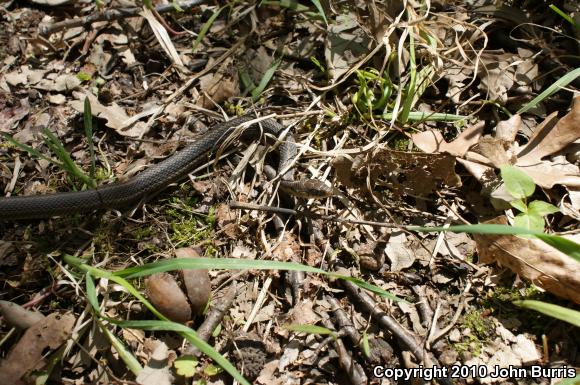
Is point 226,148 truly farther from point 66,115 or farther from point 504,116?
point 504,116

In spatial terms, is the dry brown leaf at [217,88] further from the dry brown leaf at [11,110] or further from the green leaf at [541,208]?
the green leaf at [541,208]

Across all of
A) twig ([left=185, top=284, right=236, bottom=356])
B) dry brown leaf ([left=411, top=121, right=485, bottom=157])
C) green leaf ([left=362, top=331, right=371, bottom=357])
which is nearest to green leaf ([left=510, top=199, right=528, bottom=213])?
dry brown leaf ([left=411, top=121, right=485, bottom=157])

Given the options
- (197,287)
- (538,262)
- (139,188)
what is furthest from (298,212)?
(538,262)

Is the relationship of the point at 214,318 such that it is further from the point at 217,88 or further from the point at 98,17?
the point at 98,17

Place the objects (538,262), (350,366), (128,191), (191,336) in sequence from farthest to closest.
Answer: (128,191), (538,262), (350,366), (191,336)

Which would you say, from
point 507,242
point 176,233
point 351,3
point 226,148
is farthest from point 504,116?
point 176,233
